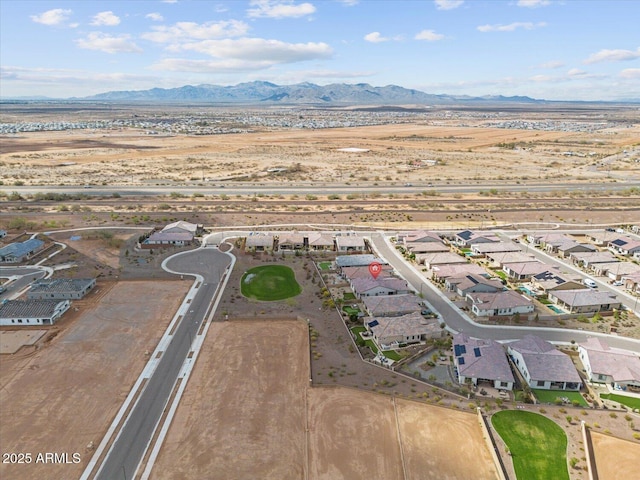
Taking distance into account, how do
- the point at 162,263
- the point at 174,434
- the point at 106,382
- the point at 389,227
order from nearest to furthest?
1. the point at 174,434
2. the point at 106,382
3. the point at 162,263
4. the point at 389,227

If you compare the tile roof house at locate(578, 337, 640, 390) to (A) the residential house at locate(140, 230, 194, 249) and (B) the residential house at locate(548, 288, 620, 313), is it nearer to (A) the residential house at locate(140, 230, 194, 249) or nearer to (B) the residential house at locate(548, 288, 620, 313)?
(B) the residential house at locate(548, 288, 620, 313)

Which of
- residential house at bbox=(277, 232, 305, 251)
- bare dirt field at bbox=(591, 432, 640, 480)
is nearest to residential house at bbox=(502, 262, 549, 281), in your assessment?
bare dirt field at bbox=(591, 432, 640, 480)

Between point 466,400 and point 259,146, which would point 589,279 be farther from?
point 259,146

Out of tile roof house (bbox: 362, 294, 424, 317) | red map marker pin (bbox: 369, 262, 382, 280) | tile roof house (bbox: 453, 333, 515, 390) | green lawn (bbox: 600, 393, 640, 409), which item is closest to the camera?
green lawn (bbox: 600, 393, 640, 409)

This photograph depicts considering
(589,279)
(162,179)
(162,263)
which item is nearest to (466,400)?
(589,279)

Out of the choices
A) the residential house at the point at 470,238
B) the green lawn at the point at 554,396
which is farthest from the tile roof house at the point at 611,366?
the residential house at the point at 470,238

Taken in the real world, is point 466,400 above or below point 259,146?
below

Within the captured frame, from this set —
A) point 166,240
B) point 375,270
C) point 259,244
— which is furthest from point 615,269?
point 166,240
